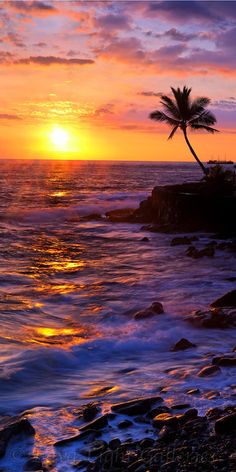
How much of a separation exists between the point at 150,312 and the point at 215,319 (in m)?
1.58

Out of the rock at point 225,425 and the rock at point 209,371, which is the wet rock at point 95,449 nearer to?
the rock at point 225,425

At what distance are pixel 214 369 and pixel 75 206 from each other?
35.0 m

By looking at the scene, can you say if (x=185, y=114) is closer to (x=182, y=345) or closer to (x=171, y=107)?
(x=171, y=107)

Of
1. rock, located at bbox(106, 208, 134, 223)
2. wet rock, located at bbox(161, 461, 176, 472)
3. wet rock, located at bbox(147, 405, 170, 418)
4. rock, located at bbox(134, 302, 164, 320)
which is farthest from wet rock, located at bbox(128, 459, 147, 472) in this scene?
rock, located at bbox(106, 208, 134, 223)

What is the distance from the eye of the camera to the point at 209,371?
661 cm

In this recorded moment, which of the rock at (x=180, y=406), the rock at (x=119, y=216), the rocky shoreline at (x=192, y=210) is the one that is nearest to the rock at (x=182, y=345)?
the rock at (x=180, y=406)

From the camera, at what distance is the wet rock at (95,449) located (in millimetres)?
4535

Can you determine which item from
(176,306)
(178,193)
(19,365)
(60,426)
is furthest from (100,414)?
(178,193)

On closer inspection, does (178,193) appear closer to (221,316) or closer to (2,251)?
(2,251)

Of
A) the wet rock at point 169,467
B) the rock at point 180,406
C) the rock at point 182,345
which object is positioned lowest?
the rock at point 182,345

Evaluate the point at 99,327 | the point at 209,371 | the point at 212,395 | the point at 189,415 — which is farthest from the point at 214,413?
the point at 99,327

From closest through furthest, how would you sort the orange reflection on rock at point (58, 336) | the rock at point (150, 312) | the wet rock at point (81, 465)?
the wet rock at point (81, 465), the orange reflection on rock at point (58, 336), the rock at point (150, 312)

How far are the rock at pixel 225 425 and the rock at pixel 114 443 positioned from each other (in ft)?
3.11

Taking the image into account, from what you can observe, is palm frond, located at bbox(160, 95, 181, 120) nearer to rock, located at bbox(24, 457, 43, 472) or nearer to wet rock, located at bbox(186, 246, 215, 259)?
wet rock, located at bbox(186, 246, 215, 259)
